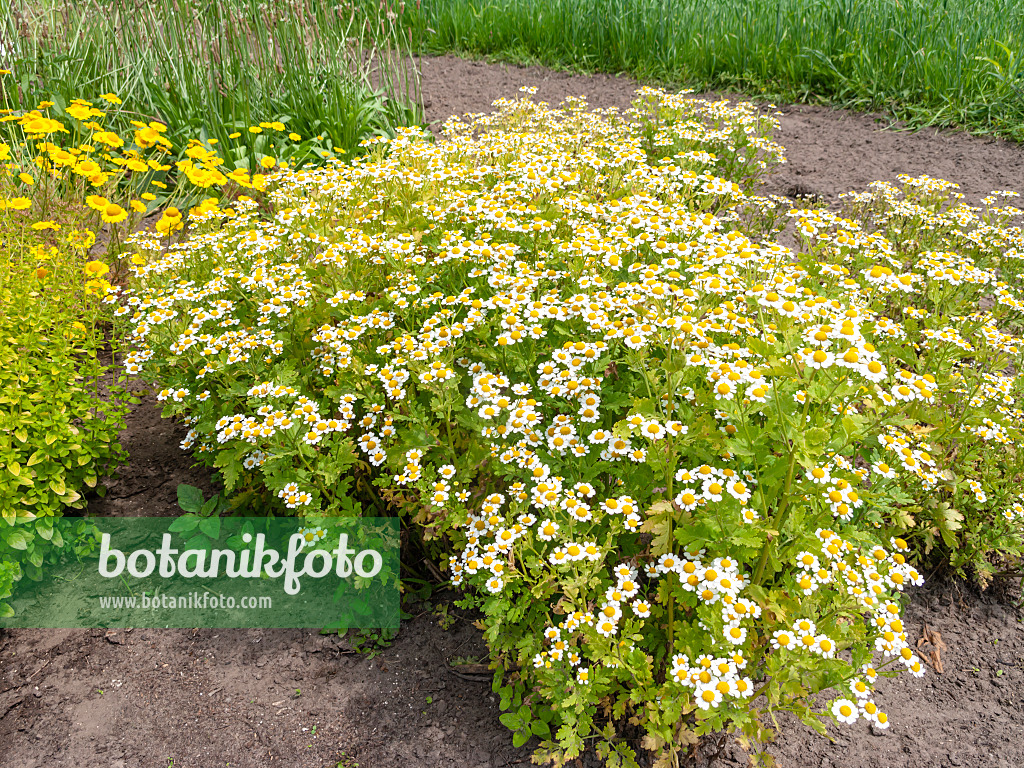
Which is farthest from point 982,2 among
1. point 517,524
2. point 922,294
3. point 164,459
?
point 164,459

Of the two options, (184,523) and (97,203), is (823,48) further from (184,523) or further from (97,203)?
(184,523)

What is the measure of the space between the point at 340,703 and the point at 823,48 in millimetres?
7420

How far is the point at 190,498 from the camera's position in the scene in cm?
254

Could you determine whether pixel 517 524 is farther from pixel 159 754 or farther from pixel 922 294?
pixel 922 294

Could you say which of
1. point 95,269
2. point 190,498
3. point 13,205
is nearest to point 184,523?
A: point 190,498

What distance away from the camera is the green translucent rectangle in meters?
2.36

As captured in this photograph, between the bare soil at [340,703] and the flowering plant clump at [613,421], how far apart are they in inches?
7.0

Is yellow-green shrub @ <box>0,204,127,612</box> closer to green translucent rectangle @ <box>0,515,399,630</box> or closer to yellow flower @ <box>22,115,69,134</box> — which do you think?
green translucent rectangle @ <box>0,515,399,630</box>

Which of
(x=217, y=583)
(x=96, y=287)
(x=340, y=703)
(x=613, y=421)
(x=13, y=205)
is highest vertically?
(x=13, y=205)

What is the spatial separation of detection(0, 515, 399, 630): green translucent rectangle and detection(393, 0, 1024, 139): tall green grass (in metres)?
5.47

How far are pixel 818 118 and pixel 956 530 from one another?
5.25 meters

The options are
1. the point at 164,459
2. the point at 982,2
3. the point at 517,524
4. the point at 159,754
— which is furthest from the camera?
the point at 982,2

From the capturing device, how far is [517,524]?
1858 mm

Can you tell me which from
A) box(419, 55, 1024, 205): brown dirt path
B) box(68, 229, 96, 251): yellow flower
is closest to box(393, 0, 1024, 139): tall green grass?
box(419, 55, 1024, 205): brown dirt path
